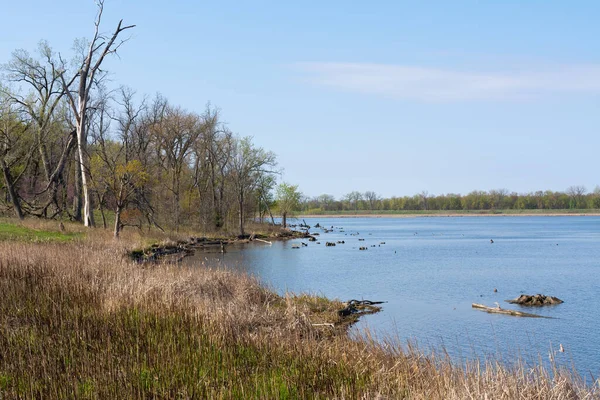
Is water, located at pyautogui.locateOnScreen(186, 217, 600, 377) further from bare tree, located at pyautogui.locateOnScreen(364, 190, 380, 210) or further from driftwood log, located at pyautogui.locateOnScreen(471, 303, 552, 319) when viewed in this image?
bare tree, located at pyautogui.locateOnScreen(364, 190, 380, 210)

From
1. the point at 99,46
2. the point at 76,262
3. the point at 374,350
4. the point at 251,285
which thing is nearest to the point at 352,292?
the point at 251,285

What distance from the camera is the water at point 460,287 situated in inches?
628

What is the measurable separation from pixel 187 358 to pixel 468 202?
174293mm

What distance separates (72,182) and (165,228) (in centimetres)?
1186

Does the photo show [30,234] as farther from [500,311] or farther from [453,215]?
[453,215]

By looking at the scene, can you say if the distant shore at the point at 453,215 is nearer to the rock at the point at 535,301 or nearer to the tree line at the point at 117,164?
the tree line at the point at 117,164

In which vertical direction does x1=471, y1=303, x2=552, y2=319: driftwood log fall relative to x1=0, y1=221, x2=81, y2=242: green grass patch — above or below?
below

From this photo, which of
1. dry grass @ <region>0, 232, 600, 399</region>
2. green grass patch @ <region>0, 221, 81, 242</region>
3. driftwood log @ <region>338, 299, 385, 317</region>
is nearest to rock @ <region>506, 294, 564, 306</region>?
driftwood log @ <region>338, 299, 385, 317</region>

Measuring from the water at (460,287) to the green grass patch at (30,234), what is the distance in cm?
672

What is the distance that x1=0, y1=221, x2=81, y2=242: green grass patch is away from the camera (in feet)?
88.0

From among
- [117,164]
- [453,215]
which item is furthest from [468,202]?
[117,164]

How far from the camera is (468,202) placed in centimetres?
17638

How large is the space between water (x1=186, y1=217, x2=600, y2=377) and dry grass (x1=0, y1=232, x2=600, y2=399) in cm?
130

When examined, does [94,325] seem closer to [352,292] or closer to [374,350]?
[374,350]
